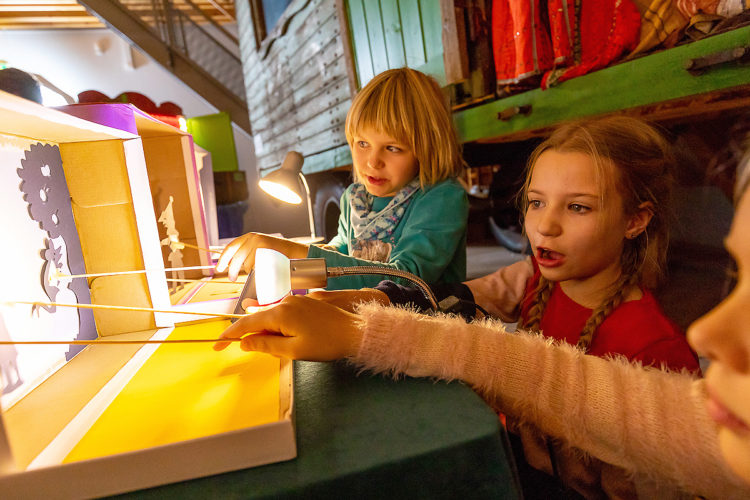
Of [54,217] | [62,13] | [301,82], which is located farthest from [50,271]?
[62,13]

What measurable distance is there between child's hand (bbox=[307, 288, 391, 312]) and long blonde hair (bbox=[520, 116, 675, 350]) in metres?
0.43

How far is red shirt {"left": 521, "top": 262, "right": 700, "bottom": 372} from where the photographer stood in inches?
→ 28.6

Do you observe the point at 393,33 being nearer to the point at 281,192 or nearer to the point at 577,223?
the point at 281,192

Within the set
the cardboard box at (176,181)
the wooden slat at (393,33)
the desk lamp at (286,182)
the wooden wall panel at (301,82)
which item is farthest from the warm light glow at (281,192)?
the wooden wall panel at (301,82)

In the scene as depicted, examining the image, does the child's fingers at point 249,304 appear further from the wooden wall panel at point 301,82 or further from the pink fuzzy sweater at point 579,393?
the wooden wall panel at point 301,82

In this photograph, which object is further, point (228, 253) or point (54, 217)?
point (228, 253)

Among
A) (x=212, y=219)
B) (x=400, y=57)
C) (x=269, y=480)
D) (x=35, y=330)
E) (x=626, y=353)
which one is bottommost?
(x=626, y=353)

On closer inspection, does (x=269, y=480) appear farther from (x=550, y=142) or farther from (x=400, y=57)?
(x=400, y=57)

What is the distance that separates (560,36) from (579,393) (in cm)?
172

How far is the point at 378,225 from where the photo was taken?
134 centimetres

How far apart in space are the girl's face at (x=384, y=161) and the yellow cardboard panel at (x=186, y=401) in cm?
84

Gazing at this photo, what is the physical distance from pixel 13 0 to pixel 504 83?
728cm

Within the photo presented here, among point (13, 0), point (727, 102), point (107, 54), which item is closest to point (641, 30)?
point (727, 102)

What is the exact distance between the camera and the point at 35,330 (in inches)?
23.0
